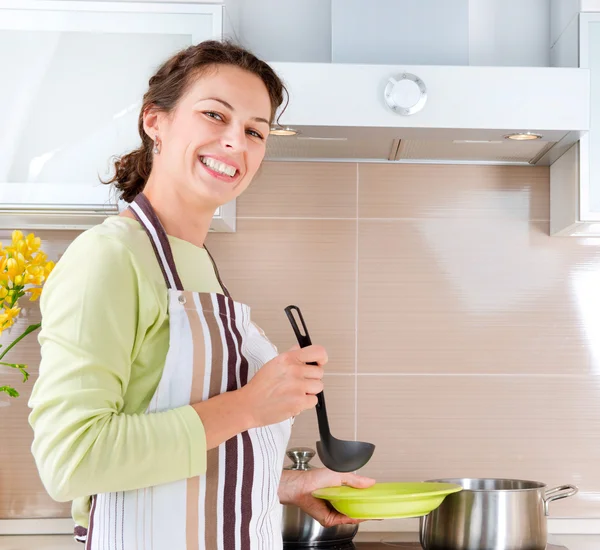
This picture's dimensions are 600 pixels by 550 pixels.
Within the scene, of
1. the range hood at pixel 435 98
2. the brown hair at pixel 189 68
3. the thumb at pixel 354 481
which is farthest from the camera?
the range hood at pixel 435 98

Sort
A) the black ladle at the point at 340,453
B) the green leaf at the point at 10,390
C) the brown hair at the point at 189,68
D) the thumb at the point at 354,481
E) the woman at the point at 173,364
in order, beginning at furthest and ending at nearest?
the green leaf at the point at 10,390 < the thumb at the point at 354,481 < the black ladle at the point at 340,453 < the brown hair at the point at 189,68 < the woman at the point at 173,364

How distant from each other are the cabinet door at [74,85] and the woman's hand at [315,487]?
632mm

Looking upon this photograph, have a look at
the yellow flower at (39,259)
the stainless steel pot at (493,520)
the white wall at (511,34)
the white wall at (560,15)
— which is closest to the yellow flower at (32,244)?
the yellow flower at (39,259)

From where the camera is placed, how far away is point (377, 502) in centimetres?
126

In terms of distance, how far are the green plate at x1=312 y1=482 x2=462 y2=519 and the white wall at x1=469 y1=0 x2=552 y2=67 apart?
1068 mm

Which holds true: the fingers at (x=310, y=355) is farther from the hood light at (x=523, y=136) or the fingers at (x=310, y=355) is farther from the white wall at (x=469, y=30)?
the white wall at (x=469, y=30)

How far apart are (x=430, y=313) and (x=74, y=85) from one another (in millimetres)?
928

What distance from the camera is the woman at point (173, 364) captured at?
81 cm

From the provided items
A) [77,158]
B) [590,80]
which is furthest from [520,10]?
[77,158]

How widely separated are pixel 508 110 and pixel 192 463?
38.1 inches

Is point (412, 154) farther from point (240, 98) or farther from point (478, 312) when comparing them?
point (240, 98)

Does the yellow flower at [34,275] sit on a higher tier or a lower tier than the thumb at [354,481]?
higher

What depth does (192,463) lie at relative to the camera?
845 millimetres

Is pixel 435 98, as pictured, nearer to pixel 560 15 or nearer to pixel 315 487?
pixel 560 15
